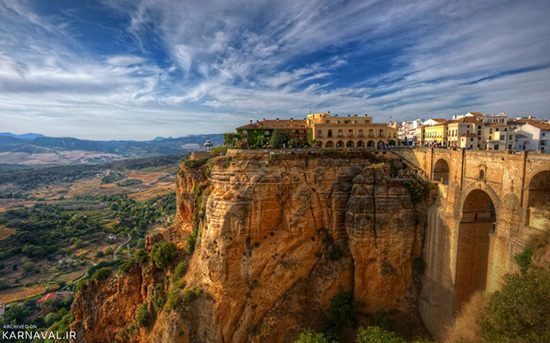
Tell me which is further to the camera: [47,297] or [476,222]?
[47,297]

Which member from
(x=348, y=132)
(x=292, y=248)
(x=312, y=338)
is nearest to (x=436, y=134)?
(x=348, y=132)

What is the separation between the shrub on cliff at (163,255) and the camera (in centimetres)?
3353

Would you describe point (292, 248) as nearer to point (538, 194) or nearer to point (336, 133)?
point (336, 133)

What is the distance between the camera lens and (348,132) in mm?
40312

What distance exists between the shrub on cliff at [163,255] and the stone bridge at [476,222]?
2844cm

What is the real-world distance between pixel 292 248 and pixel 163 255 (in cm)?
1602

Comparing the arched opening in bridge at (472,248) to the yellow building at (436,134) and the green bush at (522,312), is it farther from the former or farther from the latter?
the yellow building at (436,134)

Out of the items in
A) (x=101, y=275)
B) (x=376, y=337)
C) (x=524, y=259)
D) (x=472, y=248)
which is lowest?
(x=101, y=275)

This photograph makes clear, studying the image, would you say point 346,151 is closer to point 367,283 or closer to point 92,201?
point 367,283

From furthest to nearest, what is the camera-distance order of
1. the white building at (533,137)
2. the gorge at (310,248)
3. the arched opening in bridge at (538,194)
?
the white building at (533,137), the gorge at (310,248), the arched opening in bridge at (538,194)

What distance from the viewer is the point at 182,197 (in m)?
38.2

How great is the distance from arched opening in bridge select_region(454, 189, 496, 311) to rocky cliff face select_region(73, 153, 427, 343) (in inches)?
176

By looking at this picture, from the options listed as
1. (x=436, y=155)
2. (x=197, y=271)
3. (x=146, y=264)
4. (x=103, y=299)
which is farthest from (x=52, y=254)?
(x=436, y=155)

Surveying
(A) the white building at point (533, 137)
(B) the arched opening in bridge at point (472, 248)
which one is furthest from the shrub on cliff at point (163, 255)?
(A) the white building at point (533, 137)
